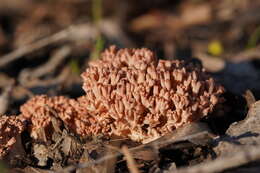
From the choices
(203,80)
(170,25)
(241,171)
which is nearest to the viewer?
(241,171)

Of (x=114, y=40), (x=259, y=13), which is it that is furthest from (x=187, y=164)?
(x=259, y=13)

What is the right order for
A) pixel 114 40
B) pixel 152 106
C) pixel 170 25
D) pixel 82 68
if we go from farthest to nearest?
1. pixel 170 25
2. pixel 114 40
3. pixel 82 68
4. pixel 152 106

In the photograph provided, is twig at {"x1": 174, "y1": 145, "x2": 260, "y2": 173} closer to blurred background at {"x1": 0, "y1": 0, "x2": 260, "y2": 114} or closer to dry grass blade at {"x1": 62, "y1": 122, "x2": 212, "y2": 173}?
dry grass blade at {"x1": 62, "y1": 122, "x2": 212, "y2": 173}

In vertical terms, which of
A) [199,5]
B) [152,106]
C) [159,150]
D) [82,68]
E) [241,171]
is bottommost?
[241,171]

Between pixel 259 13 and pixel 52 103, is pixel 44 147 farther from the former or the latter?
pixel 259 13

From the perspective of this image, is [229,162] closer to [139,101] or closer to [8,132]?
[139,101]

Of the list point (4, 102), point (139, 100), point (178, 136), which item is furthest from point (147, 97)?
point (4, 102)

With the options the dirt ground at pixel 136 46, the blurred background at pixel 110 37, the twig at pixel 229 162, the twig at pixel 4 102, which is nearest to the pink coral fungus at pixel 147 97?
the dirt ground at pixel 136 46
